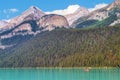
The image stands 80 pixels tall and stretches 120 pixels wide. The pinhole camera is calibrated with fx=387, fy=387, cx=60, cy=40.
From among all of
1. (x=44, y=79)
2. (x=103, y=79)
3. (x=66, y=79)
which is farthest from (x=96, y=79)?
(x=44, y=79)

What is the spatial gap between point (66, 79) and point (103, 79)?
1685 centimetres

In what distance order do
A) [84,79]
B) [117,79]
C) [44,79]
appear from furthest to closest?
[44,79]
[84,79]
[117,79]

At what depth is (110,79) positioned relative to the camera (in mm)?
148500

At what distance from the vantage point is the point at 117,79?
467 ft

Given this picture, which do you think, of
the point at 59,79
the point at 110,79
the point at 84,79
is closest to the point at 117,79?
the point at 110,79

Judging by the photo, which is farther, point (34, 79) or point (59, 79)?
point (34, 79)

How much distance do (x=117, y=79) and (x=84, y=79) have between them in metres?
16.5

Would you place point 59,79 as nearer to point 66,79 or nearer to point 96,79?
point 66,79

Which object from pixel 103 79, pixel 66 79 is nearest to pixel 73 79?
pixel 66 79

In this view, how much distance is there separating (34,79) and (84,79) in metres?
28.5

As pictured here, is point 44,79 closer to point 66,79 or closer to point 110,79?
point 66,79

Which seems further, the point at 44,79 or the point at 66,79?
the point at 44,79

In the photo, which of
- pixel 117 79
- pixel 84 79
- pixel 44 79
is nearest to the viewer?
pixel 117 79

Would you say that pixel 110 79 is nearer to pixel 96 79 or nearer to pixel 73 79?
pixel 96 79
